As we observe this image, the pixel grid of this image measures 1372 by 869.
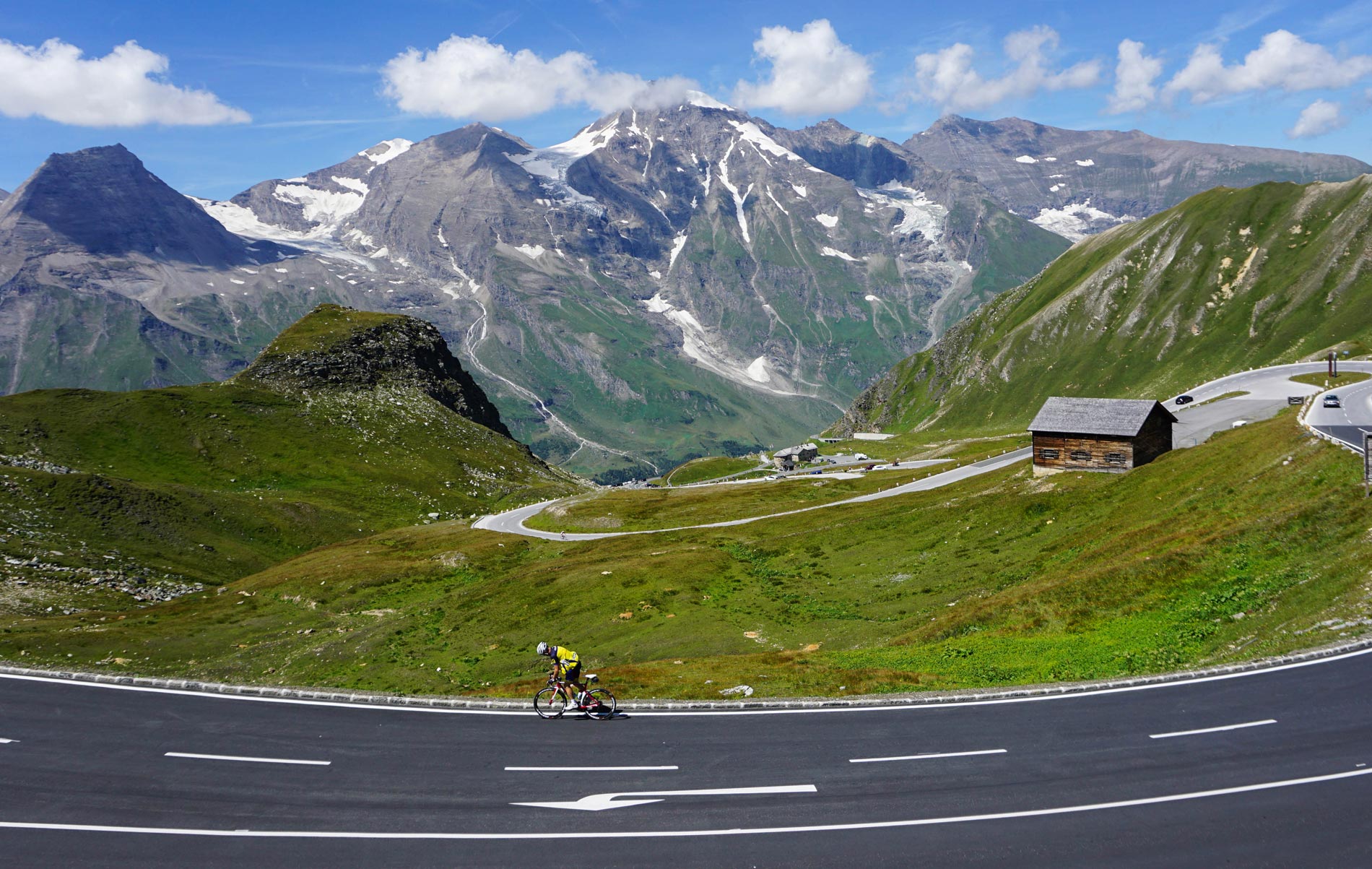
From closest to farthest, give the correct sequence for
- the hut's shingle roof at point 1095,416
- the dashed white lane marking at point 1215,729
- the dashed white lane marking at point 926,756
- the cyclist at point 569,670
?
the dashed white lane marking at point 1215,729 < the dashed white lane marking at point 926,756 < the cyclist at point 569,670 < the hut's shingle roof at point 1095,416

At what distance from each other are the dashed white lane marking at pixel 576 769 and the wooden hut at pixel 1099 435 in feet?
250

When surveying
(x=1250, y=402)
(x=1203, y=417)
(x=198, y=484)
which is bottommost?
(x=198, y=484)

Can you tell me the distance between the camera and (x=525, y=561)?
106562mm

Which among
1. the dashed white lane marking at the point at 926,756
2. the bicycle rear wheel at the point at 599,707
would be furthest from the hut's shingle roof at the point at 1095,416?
the bicycle rear wheel at the point at 599,707

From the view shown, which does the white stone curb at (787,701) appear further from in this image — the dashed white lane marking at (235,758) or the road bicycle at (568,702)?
the dashed white lane marking at (235,758)

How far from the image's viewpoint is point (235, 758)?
93.8ft

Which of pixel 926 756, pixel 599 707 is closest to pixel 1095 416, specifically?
pixel 926 756

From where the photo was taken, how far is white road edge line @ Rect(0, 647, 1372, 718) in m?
30.1

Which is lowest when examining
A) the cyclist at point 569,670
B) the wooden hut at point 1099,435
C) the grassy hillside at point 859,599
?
the grassy hillside at point 859,599

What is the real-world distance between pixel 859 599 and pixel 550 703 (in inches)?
1597

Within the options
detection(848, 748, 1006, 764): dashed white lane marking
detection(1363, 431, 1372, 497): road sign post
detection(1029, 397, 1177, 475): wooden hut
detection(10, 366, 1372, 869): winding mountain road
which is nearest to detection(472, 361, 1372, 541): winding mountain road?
detection(1029, 397, 1177, 475): wooden hut

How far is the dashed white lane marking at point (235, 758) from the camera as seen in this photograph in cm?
2822

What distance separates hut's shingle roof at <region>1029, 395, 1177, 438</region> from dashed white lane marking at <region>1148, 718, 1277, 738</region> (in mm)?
67838

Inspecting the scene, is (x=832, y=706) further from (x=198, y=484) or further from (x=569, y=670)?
(x=198, y=484)
